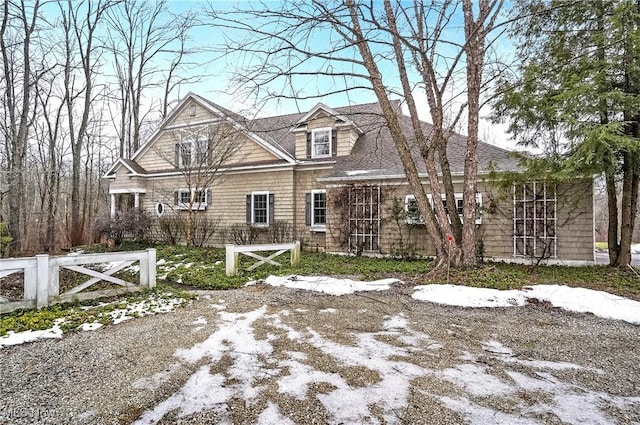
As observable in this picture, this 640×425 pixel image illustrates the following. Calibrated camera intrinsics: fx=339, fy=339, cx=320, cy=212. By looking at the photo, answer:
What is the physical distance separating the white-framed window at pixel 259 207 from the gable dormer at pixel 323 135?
2.21 m

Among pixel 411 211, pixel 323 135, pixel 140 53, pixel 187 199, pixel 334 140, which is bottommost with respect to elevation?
pixel 411 211

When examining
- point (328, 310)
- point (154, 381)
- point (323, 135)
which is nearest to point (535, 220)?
point (328, 310)

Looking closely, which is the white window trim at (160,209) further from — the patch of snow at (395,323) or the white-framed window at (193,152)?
the patch of snow at (395,323)

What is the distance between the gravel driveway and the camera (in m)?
2.44

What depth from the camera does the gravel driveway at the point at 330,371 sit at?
244 centimetres

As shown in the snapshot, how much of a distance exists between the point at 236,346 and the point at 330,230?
29.2 ft

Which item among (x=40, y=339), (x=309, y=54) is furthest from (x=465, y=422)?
(x=309, y=54)

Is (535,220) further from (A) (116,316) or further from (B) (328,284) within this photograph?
(A) (116,316)

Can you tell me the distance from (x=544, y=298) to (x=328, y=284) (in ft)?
12.6

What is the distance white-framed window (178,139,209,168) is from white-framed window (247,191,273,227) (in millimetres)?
2481

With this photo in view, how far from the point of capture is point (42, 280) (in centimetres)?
488

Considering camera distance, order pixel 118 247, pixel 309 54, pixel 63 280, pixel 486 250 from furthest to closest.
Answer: pixel 118 247, pixel 486 250, pixel 309 54, pixel 63 280

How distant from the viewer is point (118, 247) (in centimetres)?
1441

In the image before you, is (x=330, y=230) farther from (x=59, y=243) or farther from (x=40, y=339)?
(x=59, y=243)
